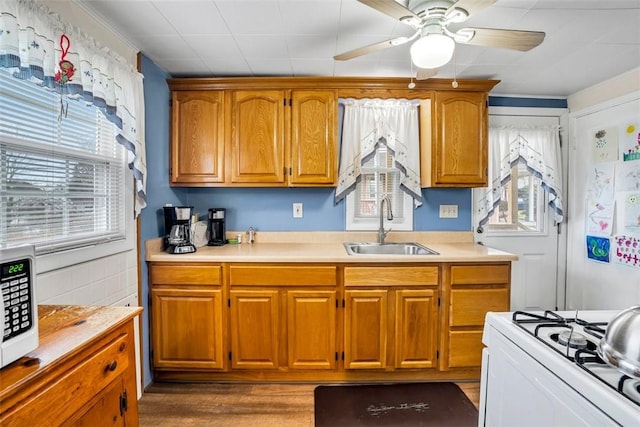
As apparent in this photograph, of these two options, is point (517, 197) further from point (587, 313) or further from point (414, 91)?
point (587, 313)

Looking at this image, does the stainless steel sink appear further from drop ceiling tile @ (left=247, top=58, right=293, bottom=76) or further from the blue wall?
drop ceiling tile @ (left=247, top=58, right=293, bottom=76)

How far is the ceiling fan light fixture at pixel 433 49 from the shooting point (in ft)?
4.52

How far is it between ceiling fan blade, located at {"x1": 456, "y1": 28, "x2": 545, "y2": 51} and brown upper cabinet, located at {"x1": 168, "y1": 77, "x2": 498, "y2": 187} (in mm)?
900

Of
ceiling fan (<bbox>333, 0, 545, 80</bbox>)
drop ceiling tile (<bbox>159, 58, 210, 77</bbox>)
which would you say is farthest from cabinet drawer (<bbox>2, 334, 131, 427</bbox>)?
drop ceiling tile (<bbox>159, 58, 210, 77</bbox>)

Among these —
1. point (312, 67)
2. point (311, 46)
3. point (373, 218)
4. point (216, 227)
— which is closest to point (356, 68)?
point (312, 67)

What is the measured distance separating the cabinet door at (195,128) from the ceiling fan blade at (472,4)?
175cm

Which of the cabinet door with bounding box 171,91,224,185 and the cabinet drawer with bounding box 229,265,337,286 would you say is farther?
the cabinet door with bounding box 171,91,224,185

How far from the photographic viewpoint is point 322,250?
234 cm

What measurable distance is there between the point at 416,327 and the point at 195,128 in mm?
2197

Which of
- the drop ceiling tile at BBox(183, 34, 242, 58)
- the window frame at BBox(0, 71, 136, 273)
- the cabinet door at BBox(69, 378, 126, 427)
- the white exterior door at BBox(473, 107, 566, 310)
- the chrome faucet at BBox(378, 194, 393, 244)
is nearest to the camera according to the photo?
the cabinet door at BBox(69, 378, 126, 427)

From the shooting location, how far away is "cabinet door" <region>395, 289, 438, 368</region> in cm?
214

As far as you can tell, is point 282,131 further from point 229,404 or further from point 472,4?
point 229,404

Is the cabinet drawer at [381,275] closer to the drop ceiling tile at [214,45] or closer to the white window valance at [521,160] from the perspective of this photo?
the white window valance at [521,160]

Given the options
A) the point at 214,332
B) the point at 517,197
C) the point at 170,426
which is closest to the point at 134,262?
the point at 214,332
